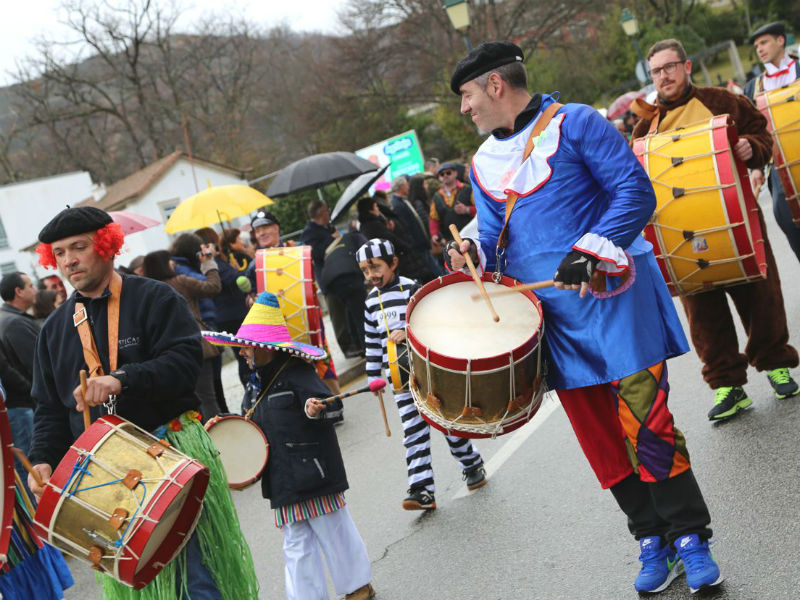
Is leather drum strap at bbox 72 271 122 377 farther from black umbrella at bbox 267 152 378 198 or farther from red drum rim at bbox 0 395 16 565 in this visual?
black umbrella at bbox 267 152 378 198

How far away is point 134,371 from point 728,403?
347 cm

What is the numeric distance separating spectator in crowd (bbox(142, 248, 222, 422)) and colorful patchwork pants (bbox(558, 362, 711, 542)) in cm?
508

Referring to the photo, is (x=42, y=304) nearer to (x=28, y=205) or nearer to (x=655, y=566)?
(x=655, y=566)

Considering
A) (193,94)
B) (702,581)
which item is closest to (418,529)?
(702,581)

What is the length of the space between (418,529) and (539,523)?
2.86 ft

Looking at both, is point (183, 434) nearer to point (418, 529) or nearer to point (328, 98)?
point (418, 529)

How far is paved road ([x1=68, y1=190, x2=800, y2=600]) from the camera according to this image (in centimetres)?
388

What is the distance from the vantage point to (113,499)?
3275 millimetres

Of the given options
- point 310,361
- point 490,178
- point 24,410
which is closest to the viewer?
point 490,178

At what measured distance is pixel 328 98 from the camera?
44969mm

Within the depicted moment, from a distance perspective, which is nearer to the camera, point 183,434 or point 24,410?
point 183,434

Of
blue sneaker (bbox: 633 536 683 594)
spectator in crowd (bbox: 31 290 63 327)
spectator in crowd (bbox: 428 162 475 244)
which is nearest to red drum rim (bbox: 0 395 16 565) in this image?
blue sneaker (bbox: 633 536 683 594)

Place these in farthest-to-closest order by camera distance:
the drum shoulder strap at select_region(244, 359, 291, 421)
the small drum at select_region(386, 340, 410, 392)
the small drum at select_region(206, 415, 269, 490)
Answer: the small drum at select_region(386, 340, 410, 392) < the drum shoulder strap at select_region(244, 359, 291, 421) < the small drum at select_region(206, 415, 269, 490)

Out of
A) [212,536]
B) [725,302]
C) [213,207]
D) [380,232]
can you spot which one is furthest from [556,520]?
[213,207]
